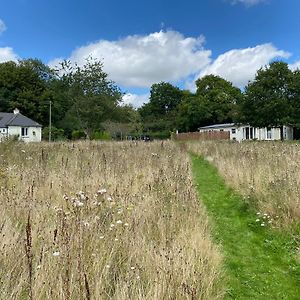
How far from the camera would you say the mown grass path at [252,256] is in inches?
151

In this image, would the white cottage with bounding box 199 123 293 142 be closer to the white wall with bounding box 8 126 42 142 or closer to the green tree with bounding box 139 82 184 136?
the white wall with bounding box 8 126 42 142

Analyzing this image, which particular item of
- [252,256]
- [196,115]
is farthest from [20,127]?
[252,256]

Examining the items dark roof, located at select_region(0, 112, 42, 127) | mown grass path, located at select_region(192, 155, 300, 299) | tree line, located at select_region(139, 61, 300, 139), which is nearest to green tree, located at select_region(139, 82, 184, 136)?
tree line, located at select_region(139, 61, 300, 139)

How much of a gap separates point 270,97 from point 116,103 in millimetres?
22827

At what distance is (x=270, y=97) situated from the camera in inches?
1508

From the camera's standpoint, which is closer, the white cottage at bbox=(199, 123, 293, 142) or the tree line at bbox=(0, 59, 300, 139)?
the tree line at bbox=(0, 59, 300, 139)

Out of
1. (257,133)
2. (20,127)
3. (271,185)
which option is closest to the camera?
(271,185)

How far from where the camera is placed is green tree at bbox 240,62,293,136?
37750mm

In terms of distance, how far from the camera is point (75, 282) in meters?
2.97

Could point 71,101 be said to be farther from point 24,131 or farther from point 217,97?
point 217,97

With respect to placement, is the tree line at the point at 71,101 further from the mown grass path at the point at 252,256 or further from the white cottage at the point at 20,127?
the mown grass path at the point at 252,256

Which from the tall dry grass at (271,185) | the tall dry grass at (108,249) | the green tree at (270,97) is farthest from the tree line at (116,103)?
the tall dry grass at (108,249)

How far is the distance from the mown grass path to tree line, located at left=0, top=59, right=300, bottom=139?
3281 cm

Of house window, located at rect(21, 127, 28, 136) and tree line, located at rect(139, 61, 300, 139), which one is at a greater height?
tree line, located at rect(139, 61, 300, 139)
